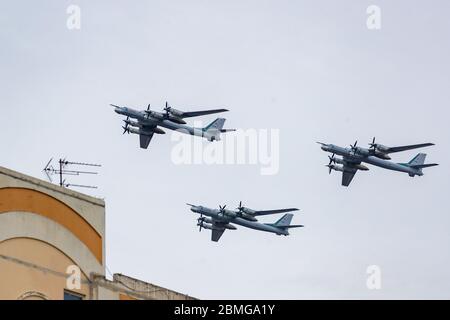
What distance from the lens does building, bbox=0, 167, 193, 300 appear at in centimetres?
3744

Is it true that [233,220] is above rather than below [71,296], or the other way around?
above

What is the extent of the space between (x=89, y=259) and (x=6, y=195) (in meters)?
4.11

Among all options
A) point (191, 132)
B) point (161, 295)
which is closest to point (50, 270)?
point (161, 295)

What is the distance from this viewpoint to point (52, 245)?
39.2 meters

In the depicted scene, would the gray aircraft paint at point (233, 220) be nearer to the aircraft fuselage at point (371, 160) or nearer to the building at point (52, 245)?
the aircraft fuselage at point (371, 160)

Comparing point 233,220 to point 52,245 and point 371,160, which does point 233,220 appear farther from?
point 52,245

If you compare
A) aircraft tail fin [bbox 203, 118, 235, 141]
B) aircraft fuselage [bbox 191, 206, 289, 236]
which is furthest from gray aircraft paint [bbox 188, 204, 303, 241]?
aircraft tail fin [bbox 203, 118, 235, 141]

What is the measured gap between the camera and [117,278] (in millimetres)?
41969

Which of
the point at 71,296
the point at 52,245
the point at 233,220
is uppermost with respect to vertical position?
the point at 233,220

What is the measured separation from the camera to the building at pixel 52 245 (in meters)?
37.4

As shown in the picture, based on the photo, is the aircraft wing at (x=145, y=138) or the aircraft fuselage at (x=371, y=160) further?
the aircraft fuselage at (x=371, y=160)

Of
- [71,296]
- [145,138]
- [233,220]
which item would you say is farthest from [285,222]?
[71,296]

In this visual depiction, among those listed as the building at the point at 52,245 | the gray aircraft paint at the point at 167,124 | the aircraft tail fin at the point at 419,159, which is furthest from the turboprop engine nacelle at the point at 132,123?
the building at the point at 52,245

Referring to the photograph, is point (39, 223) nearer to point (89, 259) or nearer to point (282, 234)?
point (89, 259)
